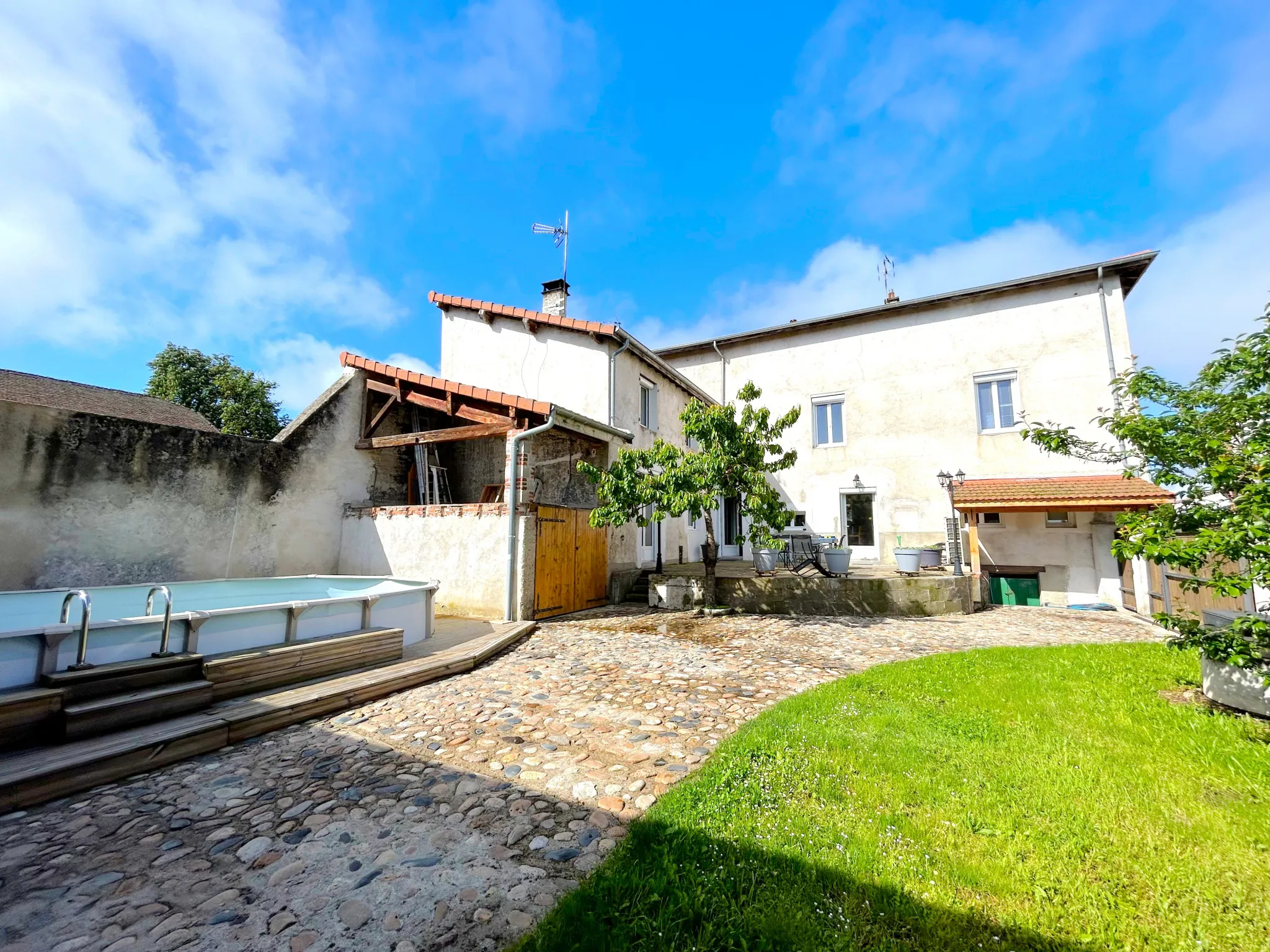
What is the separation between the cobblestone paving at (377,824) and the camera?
2105 mm

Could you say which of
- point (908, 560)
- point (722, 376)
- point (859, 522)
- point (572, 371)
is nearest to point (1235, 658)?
point (908, 560)

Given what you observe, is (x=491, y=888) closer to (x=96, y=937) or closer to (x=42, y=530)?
(x=96, y=937)

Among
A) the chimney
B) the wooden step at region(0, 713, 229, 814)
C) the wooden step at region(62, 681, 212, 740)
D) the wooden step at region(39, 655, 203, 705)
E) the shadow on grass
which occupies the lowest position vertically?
the shadow on grass

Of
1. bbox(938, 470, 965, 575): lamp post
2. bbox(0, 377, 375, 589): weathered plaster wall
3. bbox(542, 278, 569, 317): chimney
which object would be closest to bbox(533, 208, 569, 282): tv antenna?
bbox(542, 278, 569, 317): chimney

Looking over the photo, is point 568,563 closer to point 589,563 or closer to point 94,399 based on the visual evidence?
point 589,563

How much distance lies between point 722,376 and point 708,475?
10119 millimetres

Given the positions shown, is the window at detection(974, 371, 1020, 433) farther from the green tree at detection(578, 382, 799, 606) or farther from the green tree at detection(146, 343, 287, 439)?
the green tree at detection(146, 343, 287, 439)

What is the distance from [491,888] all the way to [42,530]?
9.80 metres

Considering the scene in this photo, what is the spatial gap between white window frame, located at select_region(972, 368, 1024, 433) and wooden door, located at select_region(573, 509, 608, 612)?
37.6ft

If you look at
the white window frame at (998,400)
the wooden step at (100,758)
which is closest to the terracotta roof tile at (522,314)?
the wooden step at (100,758)

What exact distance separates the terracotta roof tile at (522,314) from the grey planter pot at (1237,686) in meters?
10.5

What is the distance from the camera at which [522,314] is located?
42.0ft

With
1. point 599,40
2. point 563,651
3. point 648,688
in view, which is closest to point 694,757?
point 648,688

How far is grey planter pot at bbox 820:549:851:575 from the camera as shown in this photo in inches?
421
